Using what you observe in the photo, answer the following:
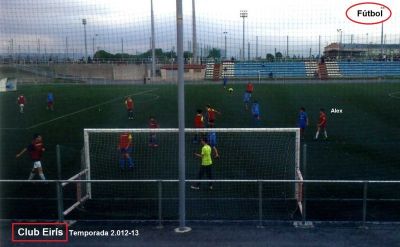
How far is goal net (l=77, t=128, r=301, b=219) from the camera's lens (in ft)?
36.8

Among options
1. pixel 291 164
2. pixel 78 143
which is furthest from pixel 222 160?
pixel 78 143

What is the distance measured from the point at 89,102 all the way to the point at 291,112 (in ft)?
54.5

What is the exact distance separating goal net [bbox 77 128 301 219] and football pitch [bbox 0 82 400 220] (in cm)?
8

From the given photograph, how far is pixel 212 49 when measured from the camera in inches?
396

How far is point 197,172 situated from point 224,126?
410 inches

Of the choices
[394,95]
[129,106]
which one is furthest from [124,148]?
[394,95]

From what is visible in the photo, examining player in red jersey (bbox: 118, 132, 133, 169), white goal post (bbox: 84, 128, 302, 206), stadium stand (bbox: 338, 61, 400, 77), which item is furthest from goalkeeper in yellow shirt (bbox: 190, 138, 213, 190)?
stadium stand (bbox: 338, 61, 400, 77)

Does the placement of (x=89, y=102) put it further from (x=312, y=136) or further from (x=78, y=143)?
(x=312, y=136)

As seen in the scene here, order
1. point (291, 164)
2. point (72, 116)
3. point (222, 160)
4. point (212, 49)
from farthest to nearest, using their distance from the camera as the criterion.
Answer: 1. point (72, 116)
2. point (222, 160)
3. point (291, 164)
4. point (212, 49)

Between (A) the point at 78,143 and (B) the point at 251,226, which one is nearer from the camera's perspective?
(B) the point at 251,226

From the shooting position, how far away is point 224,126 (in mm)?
24109

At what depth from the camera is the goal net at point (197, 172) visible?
11211 mm

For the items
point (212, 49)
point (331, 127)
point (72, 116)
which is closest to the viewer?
point (212, 49)

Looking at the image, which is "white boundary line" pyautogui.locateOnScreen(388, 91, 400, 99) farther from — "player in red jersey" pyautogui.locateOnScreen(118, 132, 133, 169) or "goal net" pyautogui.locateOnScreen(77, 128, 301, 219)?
"player in red jersey" pyautogui.locateOnScreen(118, 132, 133, 169)
